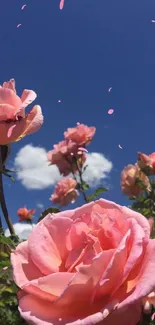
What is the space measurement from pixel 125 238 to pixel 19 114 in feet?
2.25

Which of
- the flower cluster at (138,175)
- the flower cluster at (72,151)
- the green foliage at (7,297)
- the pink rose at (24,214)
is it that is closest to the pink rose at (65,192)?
the flower cluster at (72,151)

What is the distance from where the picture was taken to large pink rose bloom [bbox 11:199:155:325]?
660mm

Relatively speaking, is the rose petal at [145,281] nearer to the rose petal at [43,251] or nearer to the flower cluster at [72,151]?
the rose petal at [43,251]

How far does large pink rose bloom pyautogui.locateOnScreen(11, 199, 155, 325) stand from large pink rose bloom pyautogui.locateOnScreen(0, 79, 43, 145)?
532mm

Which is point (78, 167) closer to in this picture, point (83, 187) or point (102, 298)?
point (83, 187)

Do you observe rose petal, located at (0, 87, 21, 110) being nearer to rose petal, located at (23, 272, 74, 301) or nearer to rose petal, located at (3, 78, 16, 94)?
rose petal, located at (3, 78, 16, 94)

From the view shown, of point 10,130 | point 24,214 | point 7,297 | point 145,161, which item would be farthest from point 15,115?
point 24,214

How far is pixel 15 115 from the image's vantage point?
128cm

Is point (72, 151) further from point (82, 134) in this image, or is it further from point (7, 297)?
point (7, 297)

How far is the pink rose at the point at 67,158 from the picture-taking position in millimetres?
4152

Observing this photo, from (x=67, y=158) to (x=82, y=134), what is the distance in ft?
0.78

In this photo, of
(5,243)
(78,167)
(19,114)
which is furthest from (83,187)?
(5,243)

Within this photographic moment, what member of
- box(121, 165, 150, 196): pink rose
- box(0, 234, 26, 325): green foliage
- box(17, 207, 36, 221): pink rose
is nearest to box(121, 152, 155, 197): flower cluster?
box(121, 165, 150, 196): pink rose

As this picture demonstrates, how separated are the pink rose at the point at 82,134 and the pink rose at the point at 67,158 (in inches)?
2.1
